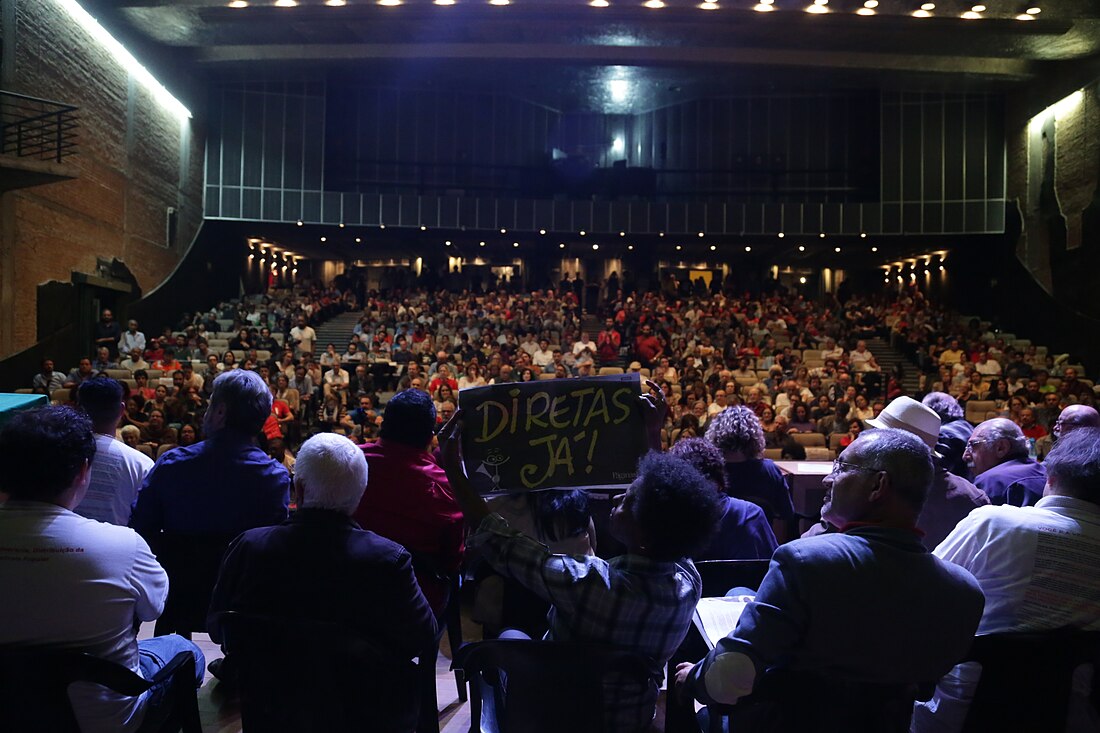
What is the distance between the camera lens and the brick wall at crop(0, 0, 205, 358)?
10.6 meters

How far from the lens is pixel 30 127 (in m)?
10.5

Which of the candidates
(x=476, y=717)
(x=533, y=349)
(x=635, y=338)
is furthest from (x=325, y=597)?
(x=635, y=338)

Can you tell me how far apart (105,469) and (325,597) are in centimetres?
148

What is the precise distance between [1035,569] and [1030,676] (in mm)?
258

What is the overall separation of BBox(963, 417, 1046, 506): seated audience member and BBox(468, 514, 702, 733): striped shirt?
1.99 metres

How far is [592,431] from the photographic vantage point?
2.24 meters

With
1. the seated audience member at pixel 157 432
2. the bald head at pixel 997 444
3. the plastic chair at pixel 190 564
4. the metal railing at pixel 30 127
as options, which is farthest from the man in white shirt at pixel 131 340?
the bald head at pixel 997 444

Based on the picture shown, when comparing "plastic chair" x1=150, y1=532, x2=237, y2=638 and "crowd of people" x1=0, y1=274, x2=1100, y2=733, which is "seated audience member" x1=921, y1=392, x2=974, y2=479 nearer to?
"crowd of people" x1=0, y1=274, x2=1100, y2=733

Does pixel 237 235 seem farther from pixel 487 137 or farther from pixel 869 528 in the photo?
pixel 869 528

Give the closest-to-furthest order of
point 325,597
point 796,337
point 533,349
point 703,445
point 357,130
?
point 325,597
point 703,445
point 533,349
point 796,337
point 357,130

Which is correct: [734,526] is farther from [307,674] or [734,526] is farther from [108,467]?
[108,467]

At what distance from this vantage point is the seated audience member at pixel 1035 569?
1.84 metres

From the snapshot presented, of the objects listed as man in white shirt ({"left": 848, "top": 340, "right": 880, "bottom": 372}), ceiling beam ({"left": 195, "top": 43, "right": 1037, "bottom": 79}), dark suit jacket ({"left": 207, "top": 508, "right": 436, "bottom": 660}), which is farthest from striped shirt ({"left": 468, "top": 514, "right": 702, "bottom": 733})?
ceiling beam ({"left": 195, "top": 43, "right": 1037, "bottom": 79})

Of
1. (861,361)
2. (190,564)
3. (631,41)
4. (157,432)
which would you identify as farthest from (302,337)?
(190,564)
